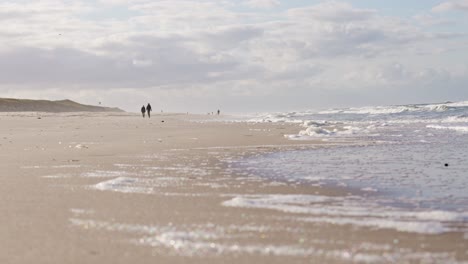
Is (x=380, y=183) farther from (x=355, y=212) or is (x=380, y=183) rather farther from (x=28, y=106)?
(x=28, y=106)

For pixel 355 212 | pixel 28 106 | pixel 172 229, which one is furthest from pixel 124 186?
pixel 28 106

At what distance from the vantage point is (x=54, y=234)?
442 cm

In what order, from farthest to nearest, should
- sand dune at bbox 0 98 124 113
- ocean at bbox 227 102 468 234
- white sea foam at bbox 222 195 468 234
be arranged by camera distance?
sand dune at bbox 0 98 124 113, ocean at bbox 227 102 468 234, white sea foam at bbox 222 195 468 234

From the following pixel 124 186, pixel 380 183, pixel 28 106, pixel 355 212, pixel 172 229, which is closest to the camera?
pixel 172 229

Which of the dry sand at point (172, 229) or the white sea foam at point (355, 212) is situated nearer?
the dry sand at point (172, 229)

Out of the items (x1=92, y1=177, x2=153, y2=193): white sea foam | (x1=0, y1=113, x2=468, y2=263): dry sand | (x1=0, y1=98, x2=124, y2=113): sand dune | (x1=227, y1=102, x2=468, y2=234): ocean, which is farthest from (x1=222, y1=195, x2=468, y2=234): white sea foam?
(x1=0, y1=98, x2=124, y2=113): sand dune

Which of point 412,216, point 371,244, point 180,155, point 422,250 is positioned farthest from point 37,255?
point 180,155

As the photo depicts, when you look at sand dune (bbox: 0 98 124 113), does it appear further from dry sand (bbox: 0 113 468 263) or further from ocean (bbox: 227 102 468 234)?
dry sand (bbox: 0 113 468 263)

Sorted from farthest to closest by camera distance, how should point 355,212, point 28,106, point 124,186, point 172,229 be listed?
point 28,106 → point 124,186 → point 355,212 → point 172,229

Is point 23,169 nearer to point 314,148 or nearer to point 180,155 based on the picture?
point 180,155

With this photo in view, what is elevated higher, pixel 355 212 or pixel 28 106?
pixel 28 106

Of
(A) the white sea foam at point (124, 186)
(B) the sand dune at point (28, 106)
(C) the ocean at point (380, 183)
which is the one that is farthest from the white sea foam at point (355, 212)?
(B) the sand dune at point (28, 106)

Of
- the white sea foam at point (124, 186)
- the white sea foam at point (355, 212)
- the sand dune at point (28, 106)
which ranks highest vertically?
the sand dune at point (28, 106)

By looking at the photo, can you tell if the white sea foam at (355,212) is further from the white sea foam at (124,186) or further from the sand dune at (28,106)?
the sand dune at (28,106)
